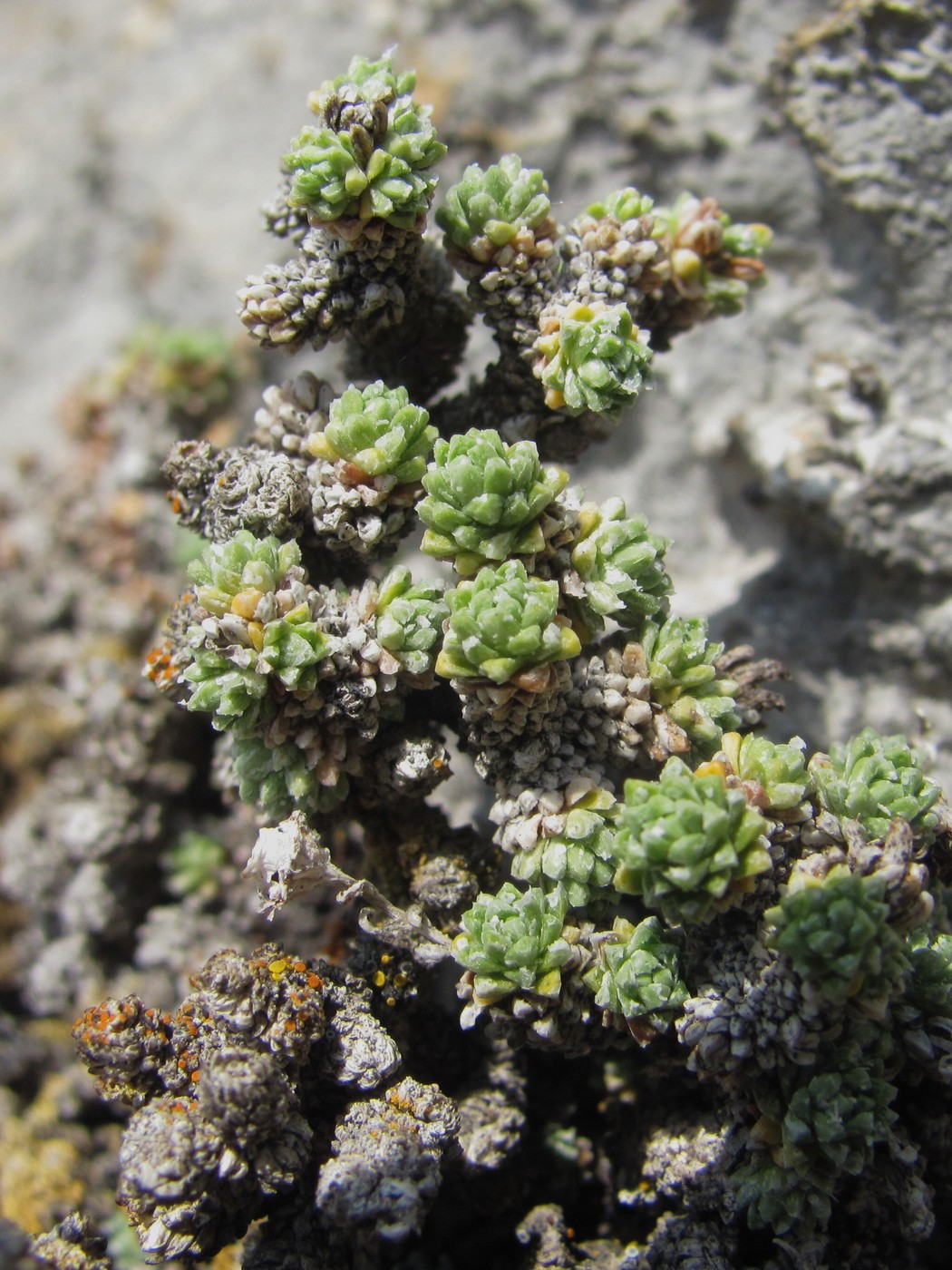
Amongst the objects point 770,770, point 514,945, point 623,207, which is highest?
point 623,207

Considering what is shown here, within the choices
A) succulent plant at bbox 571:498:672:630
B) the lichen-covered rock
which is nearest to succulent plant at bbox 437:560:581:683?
succulent plant at bbox 571:498:672:630

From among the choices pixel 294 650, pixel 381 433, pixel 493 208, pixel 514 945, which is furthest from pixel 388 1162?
pixel 493 208

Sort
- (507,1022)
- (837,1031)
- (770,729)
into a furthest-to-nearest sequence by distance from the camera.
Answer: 1. (770,729)
2. (507,1022)
3. (837,1031)

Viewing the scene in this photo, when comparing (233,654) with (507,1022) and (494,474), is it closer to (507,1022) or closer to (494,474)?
(494,474)

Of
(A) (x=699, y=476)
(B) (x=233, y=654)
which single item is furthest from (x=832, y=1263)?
(A) (x=699, y=476)

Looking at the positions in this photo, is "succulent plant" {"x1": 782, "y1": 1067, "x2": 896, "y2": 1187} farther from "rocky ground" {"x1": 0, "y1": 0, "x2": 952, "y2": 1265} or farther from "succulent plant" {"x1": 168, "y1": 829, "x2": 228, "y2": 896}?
"succulent plant" {"x1": 168, "y1": 829, "x2": 228, "y2": 896}

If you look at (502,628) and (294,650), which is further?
→ (294,650)

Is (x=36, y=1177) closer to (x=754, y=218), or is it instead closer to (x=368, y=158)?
(x=368, y=158)
